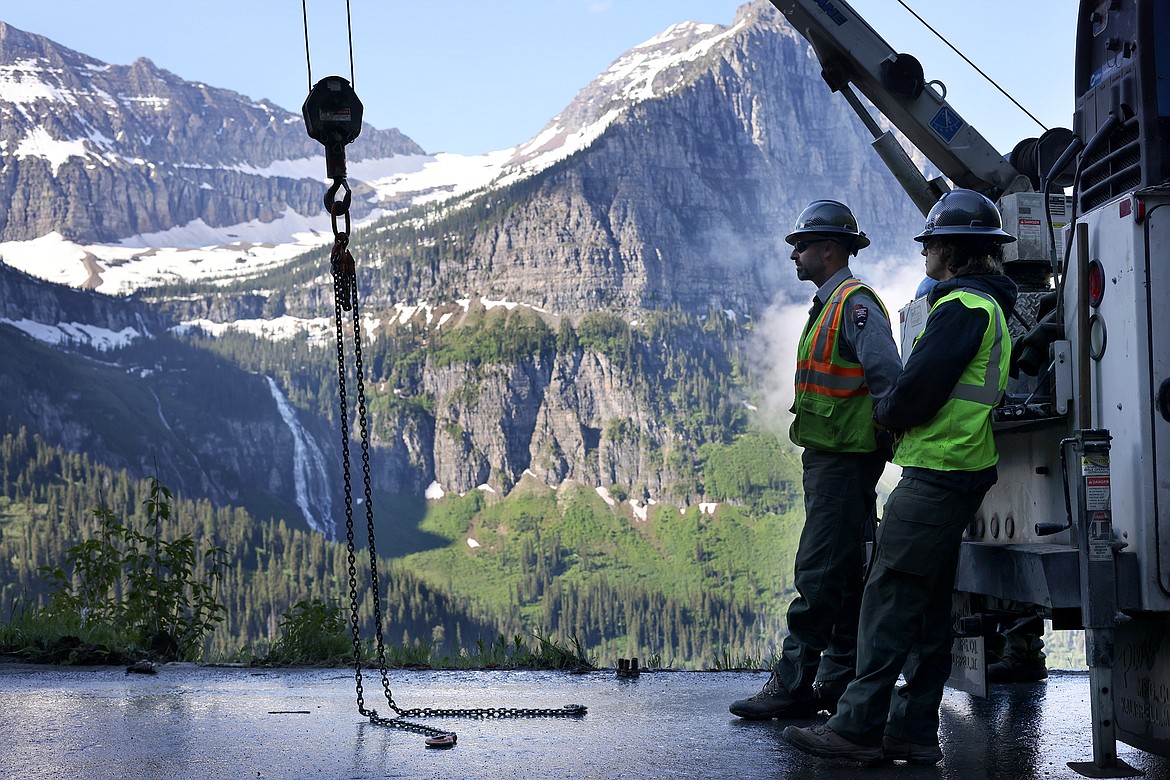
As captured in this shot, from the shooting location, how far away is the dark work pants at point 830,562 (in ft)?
18.6

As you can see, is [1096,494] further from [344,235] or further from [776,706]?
[344,235]

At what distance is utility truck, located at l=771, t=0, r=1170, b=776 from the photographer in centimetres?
408

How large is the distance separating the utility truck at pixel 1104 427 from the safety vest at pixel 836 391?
0.59 m

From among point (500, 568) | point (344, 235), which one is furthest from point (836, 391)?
point (500, 568)

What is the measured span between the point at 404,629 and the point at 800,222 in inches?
5760

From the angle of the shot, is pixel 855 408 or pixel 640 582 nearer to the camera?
pixel 855 408

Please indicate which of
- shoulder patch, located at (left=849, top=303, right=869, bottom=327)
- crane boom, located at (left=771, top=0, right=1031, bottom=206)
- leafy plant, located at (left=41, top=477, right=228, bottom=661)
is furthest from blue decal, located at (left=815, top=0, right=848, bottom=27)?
leafy plant, located at (left=41, top=477, right=228, bottom=661)

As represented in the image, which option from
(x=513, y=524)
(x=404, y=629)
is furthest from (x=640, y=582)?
(x=404, y=629)

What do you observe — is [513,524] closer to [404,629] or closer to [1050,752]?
[404,629]

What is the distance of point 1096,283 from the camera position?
436 centimetres

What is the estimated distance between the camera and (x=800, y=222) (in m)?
6.08

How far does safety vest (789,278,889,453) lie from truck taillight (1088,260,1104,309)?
124cm

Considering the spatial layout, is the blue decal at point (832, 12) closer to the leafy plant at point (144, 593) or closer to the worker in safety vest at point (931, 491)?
the worker in safety vest at point (931, 491)

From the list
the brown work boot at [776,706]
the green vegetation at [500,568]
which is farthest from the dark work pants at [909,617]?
the green vegetation at [500,568]
